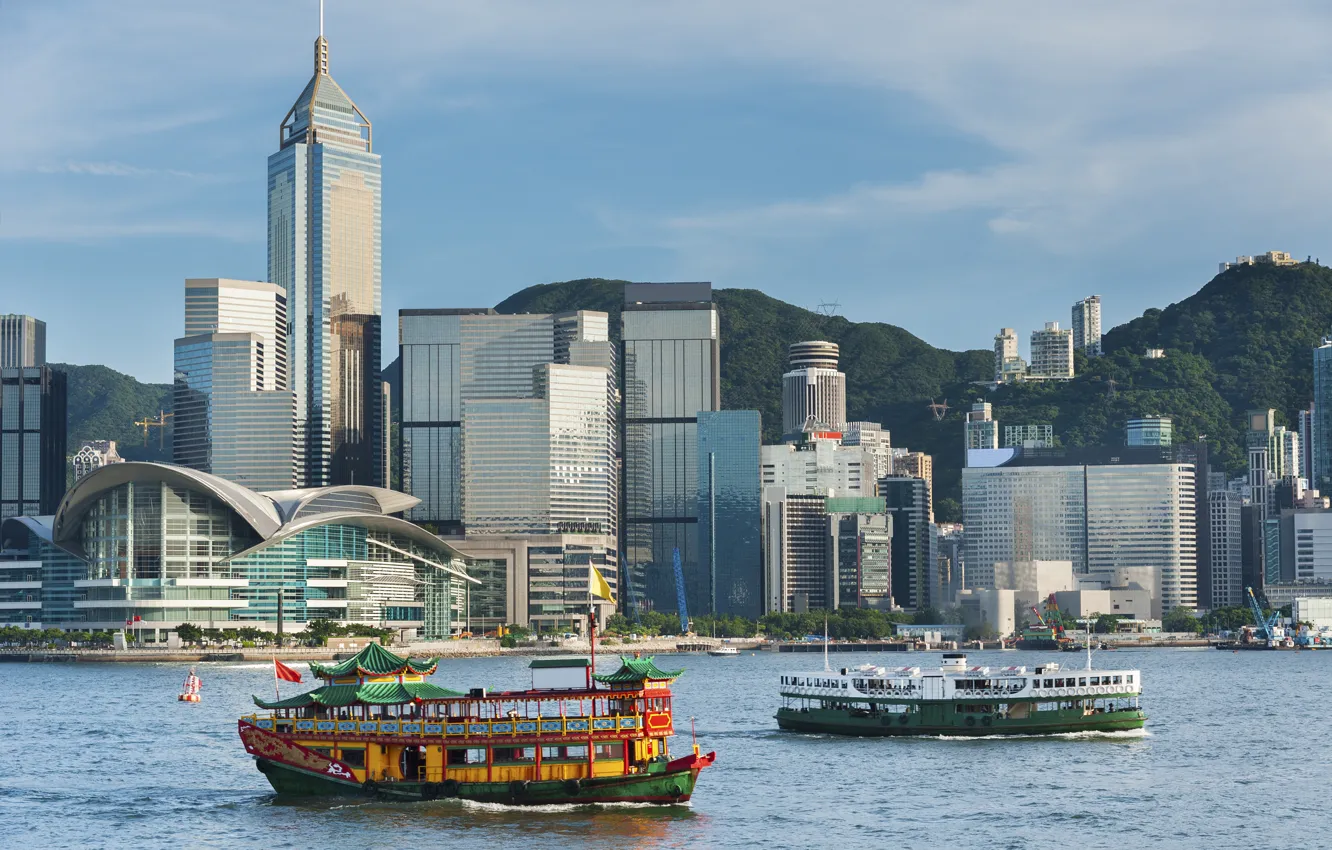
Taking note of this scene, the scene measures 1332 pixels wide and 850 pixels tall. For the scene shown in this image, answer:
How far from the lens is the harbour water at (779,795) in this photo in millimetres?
61719

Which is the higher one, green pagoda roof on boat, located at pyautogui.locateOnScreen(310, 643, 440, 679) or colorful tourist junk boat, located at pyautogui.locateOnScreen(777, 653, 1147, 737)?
green pagoda roof on boat, located at pyautogui.locateOnScreen(310, 643, 440, 679)

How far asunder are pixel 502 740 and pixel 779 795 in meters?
12.9

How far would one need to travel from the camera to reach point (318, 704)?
A: 2628 inches

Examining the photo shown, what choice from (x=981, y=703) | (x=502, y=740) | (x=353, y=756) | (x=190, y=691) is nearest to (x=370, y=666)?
(x=353, y=756)

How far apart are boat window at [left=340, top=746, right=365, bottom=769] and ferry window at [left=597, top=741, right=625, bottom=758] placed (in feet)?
27.8

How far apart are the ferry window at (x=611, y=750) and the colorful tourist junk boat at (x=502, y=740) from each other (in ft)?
0.12

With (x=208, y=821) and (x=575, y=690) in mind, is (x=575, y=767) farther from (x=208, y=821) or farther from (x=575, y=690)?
(x=208, y=821)

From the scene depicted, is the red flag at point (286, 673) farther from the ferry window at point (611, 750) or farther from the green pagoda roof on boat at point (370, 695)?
the ferry window at point (611, 750)

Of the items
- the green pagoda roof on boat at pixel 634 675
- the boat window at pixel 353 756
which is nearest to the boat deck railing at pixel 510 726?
the boat window at pixel 353 756

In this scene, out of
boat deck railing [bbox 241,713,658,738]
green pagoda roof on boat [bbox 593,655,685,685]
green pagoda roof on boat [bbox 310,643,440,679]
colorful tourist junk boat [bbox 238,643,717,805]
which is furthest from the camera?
green pagoda roof on boat [bbox 310,643,440,679]

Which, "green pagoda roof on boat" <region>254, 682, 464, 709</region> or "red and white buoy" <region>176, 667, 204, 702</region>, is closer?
"green pagoda roof on boat" <region>254, 682, 464, 709</region>

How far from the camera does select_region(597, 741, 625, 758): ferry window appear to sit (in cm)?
6488

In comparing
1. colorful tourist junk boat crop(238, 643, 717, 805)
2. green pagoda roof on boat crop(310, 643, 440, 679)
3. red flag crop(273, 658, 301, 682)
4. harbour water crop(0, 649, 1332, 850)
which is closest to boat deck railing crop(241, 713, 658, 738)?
colorful tourist junk boat crop(238, 643, 717, 805)

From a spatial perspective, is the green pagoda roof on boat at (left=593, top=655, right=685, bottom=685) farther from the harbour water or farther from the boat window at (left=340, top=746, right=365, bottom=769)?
the boat window at (left=340, top=746, right=365, bottom=769)
